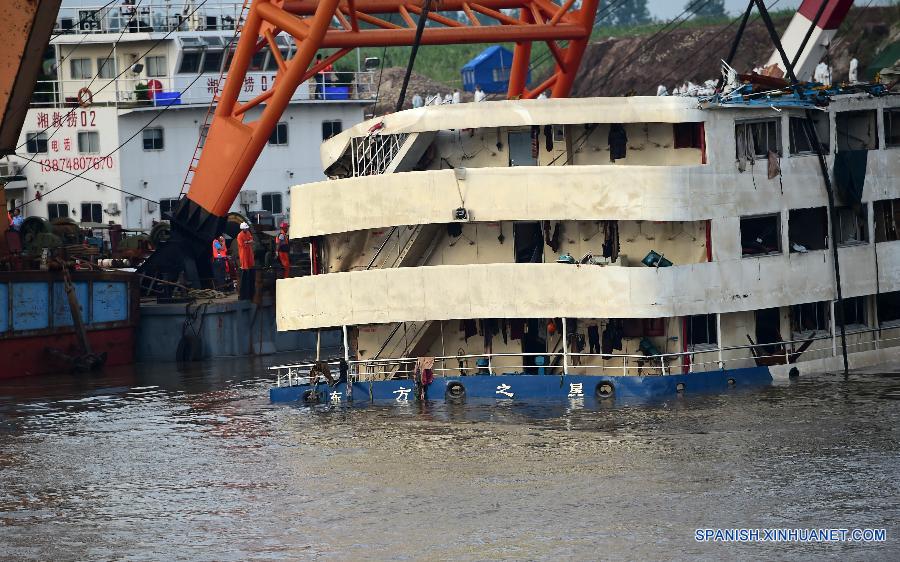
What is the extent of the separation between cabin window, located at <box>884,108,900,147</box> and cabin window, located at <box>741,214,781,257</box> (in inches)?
156

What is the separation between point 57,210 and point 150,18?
7.02m

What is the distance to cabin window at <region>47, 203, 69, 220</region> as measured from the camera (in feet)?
169

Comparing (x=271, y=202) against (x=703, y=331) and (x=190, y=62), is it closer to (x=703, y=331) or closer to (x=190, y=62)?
(x=190, y=62)

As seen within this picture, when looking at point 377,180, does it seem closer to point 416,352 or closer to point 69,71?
point 416,352

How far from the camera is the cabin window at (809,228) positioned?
32219mm

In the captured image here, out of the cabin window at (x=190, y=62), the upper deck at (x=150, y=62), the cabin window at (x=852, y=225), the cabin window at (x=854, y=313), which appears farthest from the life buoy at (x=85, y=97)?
the cabin window at (x=854, y=313)

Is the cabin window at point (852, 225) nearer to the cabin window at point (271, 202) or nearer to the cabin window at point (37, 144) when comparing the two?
the cabin window at point (271, 202)

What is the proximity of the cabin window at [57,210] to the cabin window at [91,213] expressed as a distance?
0.59m

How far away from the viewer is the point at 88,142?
51062mm

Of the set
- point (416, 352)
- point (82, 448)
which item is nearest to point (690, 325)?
point (416, 352)

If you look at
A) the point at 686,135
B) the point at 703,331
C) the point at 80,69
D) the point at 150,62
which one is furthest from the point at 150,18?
the point at 703,331

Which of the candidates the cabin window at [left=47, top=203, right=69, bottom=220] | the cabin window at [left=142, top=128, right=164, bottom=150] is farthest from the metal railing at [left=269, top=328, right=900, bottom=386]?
the cabin window at [left=47, top=203, right=69, bottom=220]

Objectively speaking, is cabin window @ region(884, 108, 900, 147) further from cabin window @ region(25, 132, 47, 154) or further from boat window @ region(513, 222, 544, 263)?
cabin window @ region(25, 132, 47, 154)

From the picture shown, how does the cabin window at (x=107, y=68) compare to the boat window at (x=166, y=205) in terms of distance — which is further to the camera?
the cabin window at (x=107, y=68)
